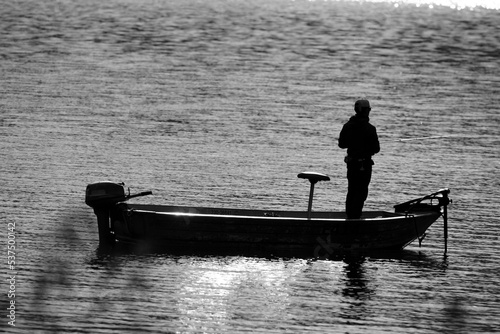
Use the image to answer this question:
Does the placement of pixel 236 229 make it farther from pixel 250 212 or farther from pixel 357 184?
pixel 357 184

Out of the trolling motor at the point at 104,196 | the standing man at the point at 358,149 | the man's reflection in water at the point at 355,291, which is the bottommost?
the man's reflection in water at the point at 355,291

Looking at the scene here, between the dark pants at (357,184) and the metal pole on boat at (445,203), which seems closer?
the dark pants at (357,184)

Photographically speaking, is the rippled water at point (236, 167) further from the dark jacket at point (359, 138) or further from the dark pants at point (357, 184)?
the dark jacket at point (359, 138)

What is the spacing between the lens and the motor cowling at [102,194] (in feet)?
55.7

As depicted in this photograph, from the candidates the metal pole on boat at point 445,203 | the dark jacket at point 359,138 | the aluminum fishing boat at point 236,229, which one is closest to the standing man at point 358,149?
the dark jacket at point 359,138

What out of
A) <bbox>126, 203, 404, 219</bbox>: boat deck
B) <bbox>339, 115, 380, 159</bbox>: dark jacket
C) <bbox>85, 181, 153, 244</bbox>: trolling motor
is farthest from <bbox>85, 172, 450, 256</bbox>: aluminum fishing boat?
<bbox>339, 115, 380, 159</bbox>: dark jacket

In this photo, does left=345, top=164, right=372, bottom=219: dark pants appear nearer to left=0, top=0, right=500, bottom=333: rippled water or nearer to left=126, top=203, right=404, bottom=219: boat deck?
left=126, top=203, right=404, bottom=219: boat deck

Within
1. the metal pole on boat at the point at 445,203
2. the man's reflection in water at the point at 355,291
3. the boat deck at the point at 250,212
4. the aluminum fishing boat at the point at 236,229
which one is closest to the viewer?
the man's reflection in water at the point at 355,291

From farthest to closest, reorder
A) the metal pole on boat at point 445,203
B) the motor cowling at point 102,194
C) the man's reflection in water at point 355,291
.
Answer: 1. the metal pole on boat at point 445,203
2. the motor cowling at point 102,194
3. the man's reflection in water at point 355,291

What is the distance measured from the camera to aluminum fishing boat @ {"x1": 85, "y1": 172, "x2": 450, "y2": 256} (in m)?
17.1

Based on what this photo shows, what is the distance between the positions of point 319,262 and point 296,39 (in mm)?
50492

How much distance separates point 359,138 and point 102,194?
3.96m

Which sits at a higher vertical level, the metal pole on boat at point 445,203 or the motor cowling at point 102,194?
the motor cowling at point 102,194

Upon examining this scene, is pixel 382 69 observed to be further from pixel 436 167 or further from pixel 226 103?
pixel 436 167
